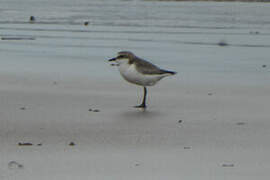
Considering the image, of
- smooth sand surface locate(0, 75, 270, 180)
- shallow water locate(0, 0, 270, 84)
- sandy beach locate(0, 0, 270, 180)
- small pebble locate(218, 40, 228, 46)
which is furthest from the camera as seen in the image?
small pebble locate(218, 40, 228, 46)

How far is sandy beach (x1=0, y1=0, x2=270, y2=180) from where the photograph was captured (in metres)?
6.80

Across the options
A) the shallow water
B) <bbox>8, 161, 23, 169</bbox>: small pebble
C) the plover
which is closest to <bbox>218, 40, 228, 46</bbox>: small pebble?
the shallow water

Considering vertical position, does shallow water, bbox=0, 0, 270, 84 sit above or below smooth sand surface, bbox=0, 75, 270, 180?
below

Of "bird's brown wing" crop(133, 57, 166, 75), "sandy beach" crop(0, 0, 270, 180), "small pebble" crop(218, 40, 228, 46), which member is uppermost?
"bird's brown wing" crop(133, 57, 166, 75)

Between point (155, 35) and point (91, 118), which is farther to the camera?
point (155, 35)

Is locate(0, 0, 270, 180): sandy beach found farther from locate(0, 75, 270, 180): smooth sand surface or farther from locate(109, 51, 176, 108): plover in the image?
locate(109, 51, 176, 108): plover

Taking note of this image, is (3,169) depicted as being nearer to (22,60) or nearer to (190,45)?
(22,60)

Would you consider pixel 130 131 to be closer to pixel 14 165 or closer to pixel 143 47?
pixel 14 165

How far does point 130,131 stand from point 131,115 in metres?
1.23

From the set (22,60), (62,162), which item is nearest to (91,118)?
(62,162)

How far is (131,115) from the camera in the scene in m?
9.91

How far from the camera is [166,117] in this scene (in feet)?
31.7

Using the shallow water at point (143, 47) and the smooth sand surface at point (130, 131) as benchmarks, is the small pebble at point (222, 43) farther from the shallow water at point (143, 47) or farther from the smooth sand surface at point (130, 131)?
the smooth sand surface at point (130, 131)

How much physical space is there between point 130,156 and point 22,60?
9.65 metres
